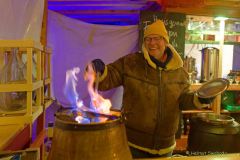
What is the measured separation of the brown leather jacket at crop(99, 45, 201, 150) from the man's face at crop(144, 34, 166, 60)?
0.17ft

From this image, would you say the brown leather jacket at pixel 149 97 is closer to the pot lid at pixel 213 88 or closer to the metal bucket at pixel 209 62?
the pot lid at pixel 213 88

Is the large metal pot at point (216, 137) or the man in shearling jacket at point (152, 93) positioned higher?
the man in shearling jacket at point (152, 93)

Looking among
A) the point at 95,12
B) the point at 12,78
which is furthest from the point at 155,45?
the point at 95,12

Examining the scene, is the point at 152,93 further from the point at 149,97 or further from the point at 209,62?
the point at 209,62

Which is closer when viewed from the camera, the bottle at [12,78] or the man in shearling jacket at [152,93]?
the bottle at [12,78]

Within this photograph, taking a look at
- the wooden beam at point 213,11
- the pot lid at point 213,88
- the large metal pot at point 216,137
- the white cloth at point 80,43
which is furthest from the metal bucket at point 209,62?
the pot lid at point 213,88

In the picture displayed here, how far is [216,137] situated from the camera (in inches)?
98.9

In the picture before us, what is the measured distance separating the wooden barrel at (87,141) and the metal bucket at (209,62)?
3498 millimetres

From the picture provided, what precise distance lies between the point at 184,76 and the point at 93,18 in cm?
241

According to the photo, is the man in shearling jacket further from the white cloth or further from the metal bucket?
the metal bucket

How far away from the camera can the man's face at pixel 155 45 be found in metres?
2.14

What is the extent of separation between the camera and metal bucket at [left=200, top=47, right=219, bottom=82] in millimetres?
4254

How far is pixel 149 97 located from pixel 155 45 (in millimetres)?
433

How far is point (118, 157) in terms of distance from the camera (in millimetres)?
1121
